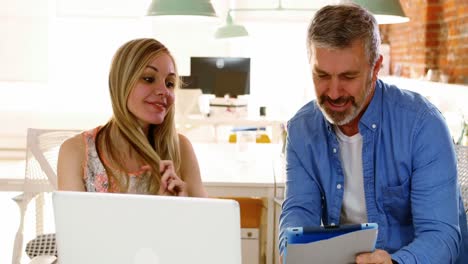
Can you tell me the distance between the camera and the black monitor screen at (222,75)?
6.91 metres

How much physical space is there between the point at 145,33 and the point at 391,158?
6.89 m

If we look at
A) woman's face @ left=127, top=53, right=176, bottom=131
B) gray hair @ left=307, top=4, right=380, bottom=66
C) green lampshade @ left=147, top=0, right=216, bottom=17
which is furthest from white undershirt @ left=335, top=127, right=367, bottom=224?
green lampshade @ left=147, top=0, right=216, bottom=17

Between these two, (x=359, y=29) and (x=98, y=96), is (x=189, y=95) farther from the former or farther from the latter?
(x=359, y=29)

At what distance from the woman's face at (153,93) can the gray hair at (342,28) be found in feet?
1.94

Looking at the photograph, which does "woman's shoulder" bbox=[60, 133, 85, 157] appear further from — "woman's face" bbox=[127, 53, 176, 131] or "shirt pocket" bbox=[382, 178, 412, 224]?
"shirt pocket" bbox=[382, 178, 412, 224]

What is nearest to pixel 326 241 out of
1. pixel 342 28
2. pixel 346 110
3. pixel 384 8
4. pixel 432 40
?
pixel 346 110

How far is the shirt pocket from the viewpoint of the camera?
196 centimetres

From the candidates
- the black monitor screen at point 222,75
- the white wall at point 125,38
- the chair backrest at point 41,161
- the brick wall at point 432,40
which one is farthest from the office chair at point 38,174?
the white wall at point 125,38

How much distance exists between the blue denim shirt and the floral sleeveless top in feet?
1.69

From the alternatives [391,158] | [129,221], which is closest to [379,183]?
[391,158]

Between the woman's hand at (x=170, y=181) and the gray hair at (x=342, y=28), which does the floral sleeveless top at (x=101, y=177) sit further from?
the gray hair at (x=342, y=28)

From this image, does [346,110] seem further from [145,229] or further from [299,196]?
[145,229]

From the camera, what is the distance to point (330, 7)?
6.15 ft

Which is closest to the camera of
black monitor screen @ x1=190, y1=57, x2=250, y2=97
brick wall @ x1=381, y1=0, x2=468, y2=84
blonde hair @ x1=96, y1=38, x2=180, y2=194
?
blonde hair @ x1=96, y1=38, x2=180, y2=194
